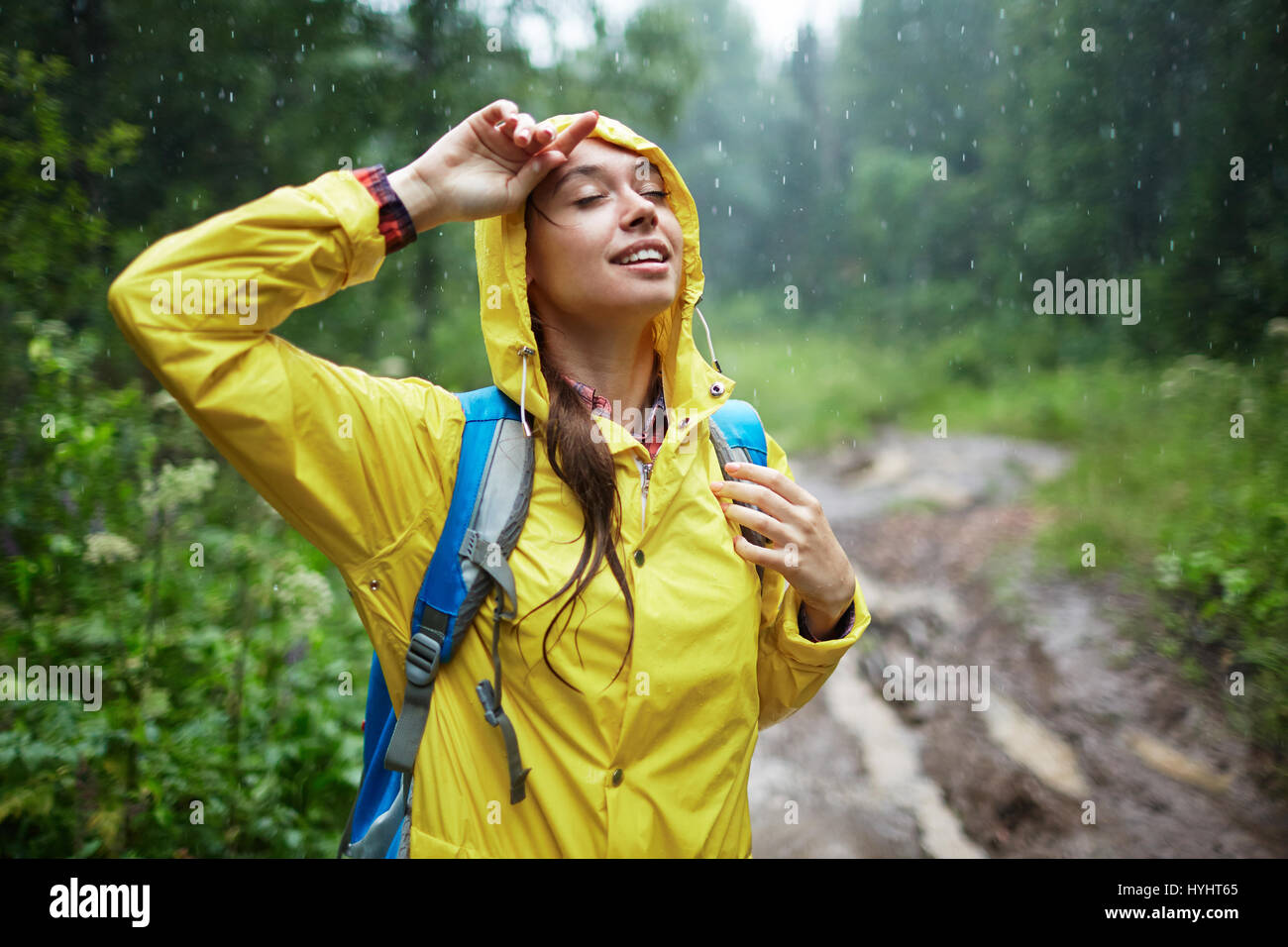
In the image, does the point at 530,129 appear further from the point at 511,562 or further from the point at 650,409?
the point at 511,562

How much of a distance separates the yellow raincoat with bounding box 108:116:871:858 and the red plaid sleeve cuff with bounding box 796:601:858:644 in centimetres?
6

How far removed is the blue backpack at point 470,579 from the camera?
1712 millimetres

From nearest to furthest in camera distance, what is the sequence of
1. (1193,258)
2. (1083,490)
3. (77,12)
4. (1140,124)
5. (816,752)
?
(816,752) → (77,12) → (1083,490) → (1193,258) → (1140,124)

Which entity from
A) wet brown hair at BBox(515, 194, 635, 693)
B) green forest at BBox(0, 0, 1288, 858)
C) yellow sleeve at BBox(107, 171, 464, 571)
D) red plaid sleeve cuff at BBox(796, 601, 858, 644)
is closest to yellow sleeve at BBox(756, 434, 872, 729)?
red plaid sleeve cuff at BBox(796, 601, 858, 644)

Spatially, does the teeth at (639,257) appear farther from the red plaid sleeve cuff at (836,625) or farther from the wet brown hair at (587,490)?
the red plaid sleeve cuff at (836,625)

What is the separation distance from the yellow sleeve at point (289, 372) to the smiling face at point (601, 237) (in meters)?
0.42

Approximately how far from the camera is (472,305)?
12.6 meters

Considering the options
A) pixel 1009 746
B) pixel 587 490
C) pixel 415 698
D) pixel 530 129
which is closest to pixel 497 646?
pixel 415 698

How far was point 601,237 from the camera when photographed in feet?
6.15

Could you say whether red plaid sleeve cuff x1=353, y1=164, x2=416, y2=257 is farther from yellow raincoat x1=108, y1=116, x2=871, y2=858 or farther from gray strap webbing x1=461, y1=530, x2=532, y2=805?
gray strap webbing x1=461, y1=530, x2=532, y2=805

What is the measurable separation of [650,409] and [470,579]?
710mm

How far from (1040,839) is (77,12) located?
8.70 m
